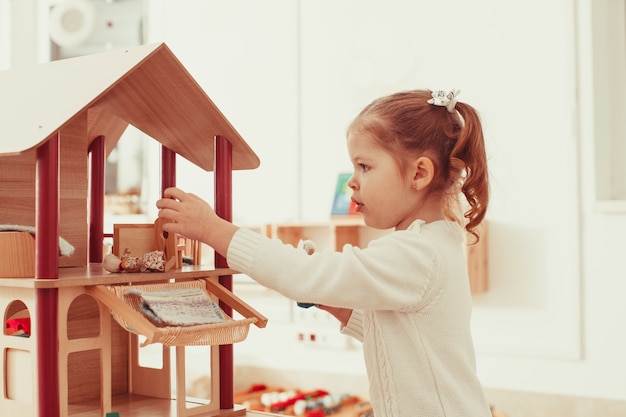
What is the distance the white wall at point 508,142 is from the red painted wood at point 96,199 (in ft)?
5.58

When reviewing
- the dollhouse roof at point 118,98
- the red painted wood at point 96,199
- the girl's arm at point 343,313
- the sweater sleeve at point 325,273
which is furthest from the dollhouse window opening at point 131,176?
the sweater sleeve at point 325,273

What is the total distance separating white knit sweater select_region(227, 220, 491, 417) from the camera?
3.49 ft

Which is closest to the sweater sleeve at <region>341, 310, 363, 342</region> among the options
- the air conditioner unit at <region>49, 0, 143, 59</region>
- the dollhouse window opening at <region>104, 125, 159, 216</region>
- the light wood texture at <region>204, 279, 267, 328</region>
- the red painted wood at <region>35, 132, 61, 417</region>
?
the light wood texture at <region>204, 279, 267, 328</region>

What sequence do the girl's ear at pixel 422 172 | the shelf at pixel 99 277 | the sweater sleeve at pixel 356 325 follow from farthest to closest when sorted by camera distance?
the sweater sleeve at pixel 356 325 → the girl's ear at pixel 422 172 → the shelf at pixel 99 277

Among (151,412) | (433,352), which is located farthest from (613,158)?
(151,412)

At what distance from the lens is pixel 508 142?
9.18 ft

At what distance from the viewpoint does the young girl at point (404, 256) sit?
107 cm

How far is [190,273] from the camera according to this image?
49.2 inches

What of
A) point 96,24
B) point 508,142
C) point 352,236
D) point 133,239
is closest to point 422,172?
point 133,239

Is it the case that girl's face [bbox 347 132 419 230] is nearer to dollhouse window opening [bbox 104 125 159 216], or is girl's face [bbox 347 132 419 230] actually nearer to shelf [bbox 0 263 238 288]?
shelf [bbox 0 263 238 288]

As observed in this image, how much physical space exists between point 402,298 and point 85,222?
0.64 meters

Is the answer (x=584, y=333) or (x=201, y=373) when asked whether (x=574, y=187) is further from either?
(x=201, y=373)

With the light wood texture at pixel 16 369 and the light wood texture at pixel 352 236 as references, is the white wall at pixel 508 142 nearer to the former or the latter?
the light wood texture at pixel 352 236

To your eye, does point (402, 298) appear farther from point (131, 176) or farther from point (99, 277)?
point (131, 176)
